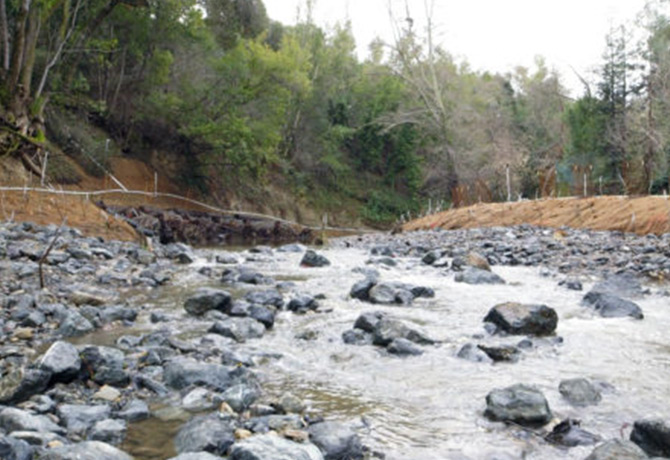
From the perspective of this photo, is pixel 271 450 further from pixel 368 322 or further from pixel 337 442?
pixel 368 322

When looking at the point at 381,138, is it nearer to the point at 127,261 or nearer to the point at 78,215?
the point at 78,215

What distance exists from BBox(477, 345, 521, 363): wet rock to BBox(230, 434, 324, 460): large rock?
1869mm

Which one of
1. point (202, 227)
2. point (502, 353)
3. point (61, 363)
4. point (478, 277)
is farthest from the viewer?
point (202, 227)

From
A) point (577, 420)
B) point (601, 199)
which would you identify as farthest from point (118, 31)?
point (577, 420)

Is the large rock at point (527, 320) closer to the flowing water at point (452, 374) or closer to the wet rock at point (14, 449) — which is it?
the flowing water at point (452, 374)

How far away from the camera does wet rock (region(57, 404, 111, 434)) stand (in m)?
2.34

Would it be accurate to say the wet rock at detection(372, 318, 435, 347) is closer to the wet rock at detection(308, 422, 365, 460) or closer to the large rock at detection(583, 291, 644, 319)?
the wet rock at detection(308, 422, 365, 460)

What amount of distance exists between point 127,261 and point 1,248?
1.63 meters

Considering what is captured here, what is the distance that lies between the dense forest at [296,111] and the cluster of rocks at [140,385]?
9350 millimetres

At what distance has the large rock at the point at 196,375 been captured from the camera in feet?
9.69

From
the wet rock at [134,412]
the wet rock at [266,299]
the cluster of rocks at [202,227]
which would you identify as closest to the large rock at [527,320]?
the wet rock at [266,299]

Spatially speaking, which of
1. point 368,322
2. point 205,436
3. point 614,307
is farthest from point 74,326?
point 614,307

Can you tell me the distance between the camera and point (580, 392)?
277 centimetres

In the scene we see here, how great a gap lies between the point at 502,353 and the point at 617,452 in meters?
1.55
